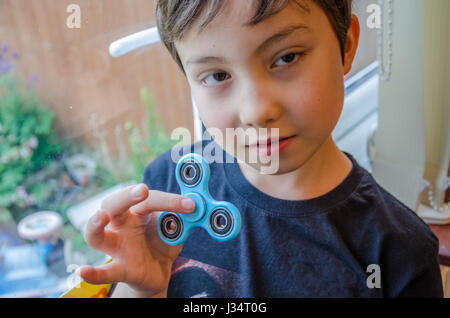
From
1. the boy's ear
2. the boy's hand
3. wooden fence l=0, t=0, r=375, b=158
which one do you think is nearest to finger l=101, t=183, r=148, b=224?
the boy's hand

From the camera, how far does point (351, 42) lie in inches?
19.6

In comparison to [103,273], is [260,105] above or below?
above

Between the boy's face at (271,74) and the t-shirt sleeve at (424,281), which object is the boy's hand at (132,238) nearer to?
the boy's face at (271,74)

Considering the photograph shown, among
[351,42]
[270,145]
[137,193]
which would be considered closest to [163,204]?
[137,193]

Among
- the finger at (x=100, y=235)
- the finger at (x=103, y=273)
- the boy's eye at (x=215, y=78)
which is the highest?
the boy's eye at (x=215, y=78)

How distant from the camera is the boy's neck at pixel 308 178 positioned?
0.55 m

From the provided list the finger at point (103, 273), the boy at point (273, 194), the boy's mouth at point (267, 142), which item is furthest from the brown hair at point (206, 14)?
the finger at point (103, 273)

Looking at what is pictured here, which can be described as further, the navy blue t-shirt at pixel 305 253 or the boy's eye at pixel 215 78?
the navy blue t-shirt at pixel 305 253

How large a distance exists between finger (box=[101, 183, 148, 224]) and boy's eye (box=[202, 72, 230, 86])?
13cm

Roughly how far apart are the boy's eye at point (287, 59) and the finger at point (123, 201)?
0.19 m

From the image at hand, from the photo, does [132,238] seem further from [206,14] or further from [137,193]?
[206,14]

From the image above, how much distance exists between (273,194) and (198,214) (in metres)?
0.16

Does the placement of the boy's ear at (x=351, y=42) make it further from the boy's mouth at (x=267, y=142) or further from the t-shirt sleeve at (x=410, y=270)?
the t-shirt sleeve at (x=410, y=270)

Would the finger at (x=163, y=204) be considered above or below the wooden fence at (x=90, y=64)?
below
